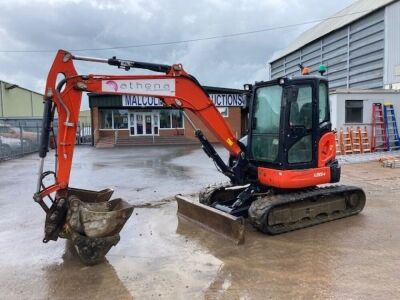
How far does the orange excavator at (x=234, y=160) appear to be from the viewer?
195 inches

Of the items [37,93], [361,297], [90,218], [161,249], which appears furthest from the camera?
[37,93]

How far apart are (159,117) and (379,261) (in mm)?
26126

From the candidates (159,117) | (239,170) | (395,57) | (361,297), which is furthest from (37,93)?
(361,297)

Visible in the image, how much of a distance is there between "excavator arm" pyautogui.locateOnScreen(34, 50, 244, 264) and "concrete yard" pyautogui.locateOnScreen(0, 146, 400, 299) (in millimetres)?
449

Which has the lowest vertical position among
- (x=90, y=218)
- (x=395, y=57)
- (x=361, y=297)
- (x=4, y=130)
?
(x=361, y=297)

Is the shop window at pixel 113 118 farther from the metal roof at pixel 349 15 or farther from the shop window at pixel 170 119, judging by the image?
the metal roof at pixel 349 15

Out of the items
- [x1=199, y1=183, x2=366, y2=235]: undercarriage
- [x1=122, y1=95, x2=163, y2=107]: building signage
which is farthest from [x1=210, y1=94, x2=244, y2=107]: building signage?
[x1=199, y1=183, x2=366, y2=235]: undercarriage

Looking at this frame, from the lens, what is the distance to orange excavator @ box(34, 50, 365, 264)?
4949 mm

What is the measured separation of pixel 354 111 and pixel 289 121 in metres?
11.5

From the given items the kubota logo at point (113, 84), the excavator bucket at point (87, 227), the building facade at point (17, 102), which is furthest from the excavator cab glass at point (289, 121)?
the building facade at point (17, 102)

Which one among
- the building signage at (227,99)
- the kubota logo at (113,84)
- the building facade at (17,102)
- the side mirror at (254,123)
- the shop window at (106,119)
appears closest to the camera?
the kubota logo at (113,84)

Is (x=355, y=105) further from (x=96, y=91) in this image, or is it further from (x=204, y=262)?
(x=96, y=91)

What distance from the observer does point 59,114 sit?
16.8 ft

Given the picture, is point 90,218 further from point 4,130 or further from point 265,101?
point 4,130
